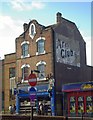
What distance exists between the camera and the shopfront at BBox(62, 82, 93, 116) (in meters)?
33.4

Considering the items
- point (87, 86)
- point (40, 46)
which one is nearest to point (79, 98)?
point (87, 86)

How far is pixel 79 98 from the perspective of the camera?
3447cm

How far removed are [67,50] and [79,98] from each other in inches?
308

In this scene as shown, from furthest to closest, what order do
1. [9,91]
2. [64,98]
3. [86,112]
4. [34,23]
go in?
[9,91] → [34,23] → [64,98] → [86,112]

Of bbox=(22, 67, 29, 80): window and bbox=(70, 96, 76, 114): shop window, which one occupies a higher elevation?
bbox=(22, 67, 29, 80): window

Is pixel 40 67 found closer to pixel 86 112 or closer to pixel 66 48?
pixel 66 48

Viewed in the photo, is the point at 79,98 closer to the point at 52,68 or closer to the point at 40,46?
the point at 52,68

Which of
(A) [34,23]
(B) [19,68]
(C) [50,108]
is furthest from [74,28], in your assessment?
(C) [50,108]

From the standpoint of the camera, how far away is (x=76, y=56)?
41.5 meters

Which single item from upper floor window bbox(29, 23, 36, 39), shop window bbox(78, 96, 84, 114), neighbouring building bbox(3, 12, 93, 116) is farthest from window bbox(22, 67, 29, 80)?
shop window bbox(78, 96, 84, 114)

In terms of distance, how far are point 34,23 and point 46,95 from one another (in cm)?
914

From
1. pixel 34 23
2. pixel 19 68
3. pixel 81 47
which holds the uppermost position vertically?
pixel 34 23

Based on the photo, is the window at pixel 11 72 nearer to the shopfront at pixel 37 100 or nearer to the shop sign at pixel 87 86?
the shopfront at pixel 37 100

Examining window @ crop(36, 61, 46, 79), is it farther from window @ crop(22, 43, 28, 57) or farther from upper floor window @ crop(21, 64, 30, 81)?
window @ crop(22, 43, 28, 57)
